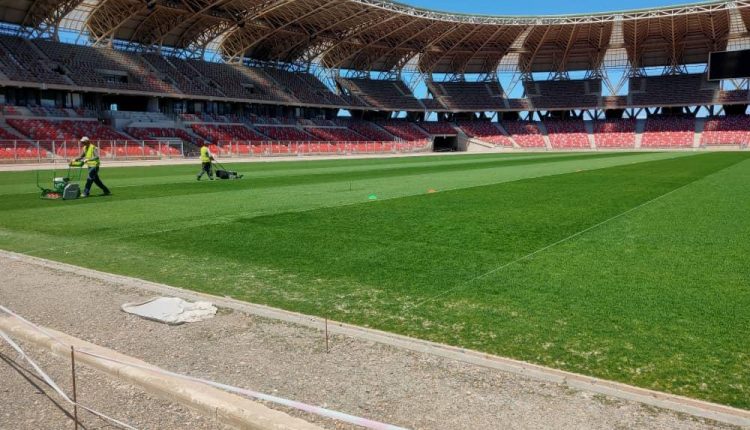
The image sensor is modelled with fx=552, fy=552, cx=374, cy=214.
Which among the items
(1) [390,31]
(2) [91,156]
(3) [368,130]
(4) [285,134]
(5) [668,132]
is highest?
(1) [390,31]

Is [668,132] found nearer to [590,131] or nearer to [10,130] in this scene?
[590,131]

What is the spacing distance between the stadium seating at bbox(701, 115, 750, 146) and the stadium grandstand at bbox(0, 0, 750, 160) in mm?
254

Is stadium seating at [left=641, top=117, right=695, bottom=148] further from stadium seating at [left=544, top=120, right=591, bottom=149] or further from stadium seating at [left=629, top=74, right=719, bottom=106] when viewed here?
stadium seating at [left=544, top=120, right=591, bottom=149]

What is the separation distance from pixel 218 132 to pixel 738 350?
59994mm

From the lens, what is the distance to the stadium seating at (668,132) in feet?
255

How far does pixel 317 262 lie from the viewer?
27.7ft

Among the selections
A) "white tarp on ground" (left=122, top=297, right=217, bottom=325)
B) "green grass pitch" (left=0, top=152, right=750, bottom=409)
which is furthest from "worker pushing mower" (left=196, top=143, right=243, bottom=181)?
"white tarp on ground" (left=122, top=297, right=217, bottom=325)

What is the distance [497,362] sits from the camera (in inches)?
180

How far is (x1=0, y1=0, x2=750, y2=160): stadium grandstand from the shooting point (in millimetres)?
53938

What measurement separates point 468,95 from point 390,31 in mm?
27121

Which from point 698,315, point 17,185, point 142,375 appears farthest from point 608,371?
point 17,185

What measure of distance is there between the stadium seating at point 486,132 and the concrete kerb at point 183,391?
85519 mm

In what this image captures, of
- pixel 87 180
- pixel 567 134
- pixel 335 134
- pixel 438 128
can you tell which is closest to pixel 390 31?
pixel 335 134

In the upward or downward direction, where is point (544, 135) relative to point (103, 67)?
downward
